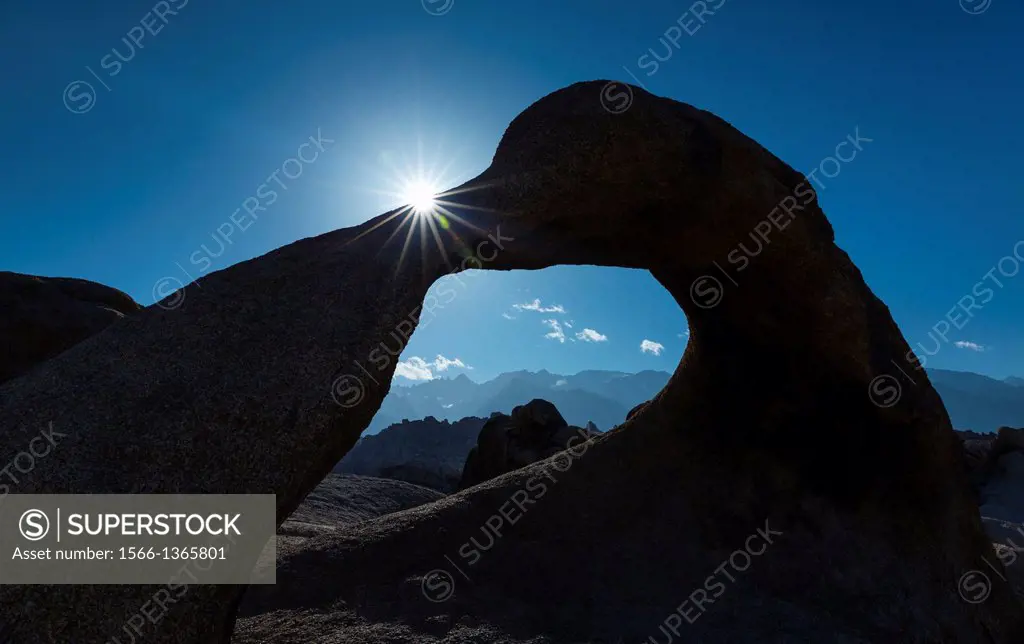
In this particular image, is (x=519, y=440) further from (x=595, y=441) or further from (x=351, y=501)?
(x=595, y=441)

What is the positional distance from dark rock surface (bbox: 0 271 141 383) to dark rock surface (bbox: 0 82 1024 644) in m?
3.21

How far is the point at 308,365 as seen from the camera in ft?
9.29

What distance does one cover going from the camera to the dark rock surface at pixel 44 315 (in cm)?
544

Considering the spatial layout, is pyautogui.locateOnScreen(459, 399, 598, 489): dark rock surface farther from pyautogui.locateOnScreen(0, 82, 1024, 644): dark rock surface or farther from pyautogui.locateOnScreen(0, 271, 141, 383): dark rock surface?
pyautogui.locateOnScreen(0, 271, 141, 383): dark rock surface

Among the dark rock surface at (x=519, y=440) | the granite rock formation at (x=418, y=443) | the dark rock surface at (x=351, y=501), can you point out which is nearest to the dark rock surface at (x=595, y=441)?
the dark rock surface at (x=351, y=501)

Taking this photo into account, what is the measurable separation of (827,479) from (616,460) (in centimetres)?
197

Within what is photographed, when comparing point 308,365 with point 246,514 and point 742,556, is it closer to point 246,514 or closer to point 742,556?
point 246,514

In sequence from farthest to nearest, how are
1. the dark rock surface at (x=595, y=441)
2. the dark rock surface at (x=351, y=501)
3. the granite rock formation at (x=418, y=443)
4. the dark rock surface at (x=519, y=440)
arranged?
the granite rock formation at (x=418, y=443) → the dark rock surface at (x=519, y=440) → the dark rock surface at (x=351, y=501) → the dark rock surface at (x=595, y=441)

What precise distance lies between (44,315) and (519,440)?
10.5 meters

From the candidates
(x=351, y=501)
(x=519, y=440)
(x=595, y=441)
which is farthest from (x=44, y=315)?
(x=519, y=440)

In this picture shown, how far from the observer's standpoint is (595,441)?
21.9 ft

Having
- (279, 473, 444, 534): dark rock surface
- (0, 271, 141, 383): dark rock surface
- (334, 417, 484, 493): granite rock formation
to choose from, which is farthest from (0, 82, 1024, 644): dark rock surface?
(334, 417, 484, 493): granite rock formation

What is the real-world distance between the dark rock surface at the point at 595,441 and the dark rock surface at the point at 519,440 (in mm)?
7721

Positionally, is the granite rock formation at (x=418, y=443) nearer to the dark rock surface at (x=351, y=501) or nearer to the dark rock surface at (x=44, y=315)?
the dark rock surface at (x=351, y=501)
